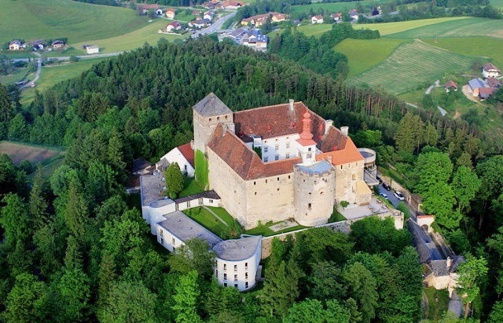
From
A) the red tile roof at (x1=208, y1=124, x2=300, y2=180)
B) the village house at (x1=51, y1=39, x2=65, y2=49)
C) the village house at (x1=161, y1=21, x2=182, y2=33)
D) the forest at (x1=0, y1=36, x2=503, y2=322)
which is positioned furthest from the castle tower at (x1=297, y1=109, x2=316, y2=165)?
the village house at (x1=161, y1=21, x2=182, y2=33)

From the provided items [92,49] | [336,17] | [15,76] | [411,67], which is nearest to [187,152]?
[15,76]

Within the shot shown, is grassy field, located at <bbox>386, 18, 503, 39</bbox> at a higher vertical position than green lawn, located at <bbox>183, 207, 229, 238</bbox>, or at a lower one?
lower

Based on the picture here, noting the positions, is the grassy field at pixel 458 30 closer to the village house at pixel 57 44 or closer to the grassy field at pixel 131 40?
the grassy field at pixel 131 40

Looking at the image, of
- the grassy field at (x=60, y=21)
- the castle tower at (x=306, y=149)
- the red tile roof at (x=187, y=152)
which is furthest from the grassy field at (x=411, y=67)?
the grassy field at (x=60, y=21)

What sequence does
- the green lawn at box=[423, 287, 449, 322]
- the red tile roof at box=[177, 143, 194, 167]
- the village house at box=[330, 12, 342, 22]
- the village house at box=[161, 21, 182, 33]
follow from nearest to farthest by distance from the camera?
the green lawn at box=[423, 287, 449, 322]
the red tile roof at box=[177, 143, 194, 167]
the village house at box=[161, 21, 182, 33]
the village house at box=[330, 12, 342, 22]

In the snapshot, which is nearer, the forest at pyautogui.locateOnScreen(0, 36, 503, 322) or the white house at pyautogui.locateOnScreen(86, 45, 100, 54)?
the forest at pyautogui.locateOnScreen(0, 36, 503, 322)

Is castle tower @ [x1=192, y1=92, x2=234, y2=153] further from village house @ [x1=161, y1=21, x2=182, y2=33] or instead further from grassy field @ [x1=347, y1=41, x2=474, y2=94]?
village house @ [x1=161, y1=21, x2=182, y2=33]

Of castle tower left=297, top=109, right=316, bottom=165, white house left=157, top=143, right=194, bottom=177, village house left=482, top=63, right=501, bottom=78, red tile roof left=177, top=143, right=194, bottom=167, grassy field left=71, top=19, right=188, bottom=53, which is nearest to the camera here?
Answer: castle tower left=297, top=109, right=316, bottom=165
